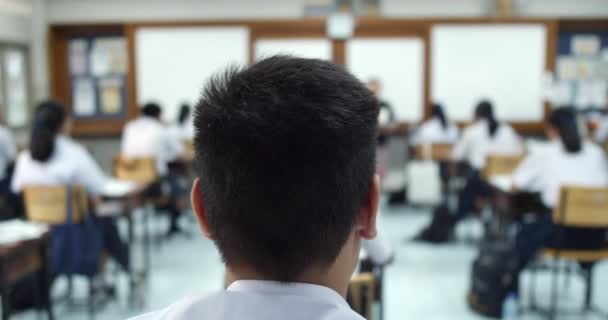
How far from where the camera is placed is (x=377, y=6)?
8.19 m

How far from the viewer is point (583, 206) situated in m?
3.37

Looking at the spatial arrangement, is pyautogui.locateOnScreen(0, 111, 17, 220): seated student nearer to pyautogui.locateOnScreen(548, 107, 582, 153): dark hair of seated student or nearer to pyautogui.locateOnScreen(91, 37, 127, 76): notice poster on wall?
pyautogui.locateOnScreen(91, 37, 127, 76): notice poster on wall

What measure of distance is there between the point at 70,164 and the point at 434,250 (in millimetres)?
3236

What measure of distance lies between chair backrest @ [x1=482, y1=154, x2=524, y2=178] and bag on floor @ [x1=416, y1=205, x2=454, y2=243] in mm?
731

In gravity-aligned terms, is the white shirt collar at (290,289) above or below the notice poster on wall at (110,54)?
below

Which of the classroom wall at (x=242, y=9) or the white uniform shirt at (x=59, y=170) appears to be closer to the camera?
the white uniform shirt at (x=59, y=170)

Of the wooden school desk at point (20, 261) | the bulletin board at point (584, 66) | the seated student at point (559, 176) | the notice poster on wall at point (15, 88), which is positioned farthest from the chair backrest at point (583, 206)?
the notice poster on wall at point (15, 88)

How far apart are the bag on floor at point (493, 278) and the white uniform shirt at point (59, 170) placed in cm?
248

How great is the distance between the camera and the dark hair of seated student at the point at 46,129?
3.53 m

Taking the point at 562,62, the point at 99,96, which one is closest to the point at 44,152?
the point at 99,96

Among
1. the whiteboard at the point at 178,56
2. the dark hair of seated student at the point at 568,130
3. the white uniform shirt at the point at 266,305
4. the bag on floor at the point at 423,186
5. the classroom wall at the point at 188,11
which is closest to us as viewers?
the white uniform shirt at the point at 266,305

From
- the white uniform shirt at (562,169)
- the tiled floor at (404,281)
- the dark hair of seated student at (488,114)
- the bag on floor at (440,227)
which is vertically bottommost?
the tiled floor at (404,281)

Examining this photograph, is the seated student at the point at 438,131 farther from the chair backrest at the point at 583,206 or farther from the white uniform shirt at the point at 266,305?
the white uniform shirt at the point at 266,305

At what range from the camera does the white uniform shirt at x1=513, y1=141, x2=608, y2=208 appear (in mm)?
3727
